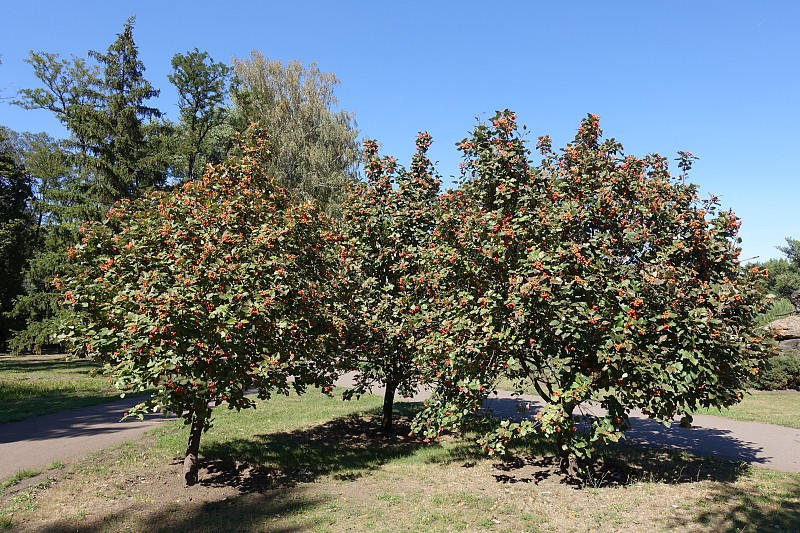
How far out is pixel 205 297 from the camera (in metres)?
5.93

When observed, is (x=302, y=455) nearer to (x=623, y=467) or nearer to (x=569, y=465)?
(x=569, y=465)

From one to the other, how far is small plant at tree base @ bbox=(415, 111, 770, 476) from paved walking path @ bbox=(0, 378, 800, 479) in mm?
1399

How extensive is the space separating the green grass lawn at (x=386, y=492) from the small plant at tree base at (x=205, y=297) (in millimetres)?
1057

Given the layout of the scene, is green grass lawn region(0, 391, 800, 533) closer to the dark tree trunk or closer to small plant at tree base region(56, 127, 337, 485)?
the dark tree trunk

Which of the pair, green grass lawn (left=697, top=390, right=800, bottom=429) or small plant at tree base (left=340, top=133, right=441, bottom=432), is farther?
green grass lawn (left=697, top=390, right=800, bottom=429)

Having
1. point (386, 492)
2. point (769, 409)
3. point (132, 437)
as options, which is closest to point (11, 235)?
point (132, 437)

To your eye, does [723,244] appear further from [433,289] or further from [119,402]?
[119,402]

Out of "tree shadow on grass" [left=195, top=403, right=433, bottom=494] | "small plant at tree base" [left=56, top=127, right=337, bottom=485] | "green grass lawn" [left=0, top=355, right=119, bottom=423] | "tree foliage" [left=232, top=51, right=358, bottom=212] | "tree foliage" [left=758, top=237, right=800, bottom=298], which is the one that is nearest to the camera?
"small plant at tree base" [left=56, top=127, right=337, bottom=485]

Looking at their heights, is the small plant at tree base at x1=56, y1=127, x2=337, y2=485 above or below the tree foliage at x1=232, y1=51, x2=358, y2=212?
below

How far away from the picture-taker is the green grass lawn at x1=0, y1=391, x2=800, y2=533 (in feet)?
18.2

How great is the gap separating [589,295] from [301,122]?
81.6 feet

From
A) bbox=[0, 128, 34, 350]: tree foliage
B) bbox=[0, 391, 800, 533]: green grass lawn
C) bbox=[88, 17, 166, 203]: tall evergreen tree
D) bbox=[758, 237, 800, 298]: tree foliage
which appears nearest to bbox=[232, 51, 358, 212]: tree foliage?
bbox=[88, 17, 166, 203]: tall evergreen tree

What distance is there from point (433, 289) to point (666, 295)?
352 cm

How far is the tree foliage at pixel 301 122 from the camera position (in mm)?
26906
